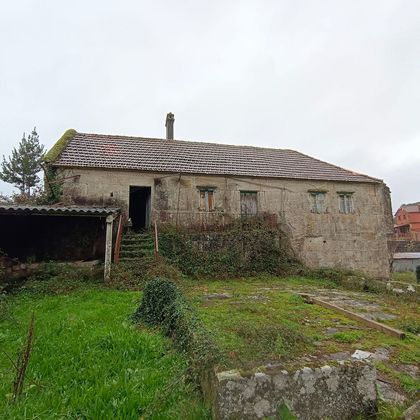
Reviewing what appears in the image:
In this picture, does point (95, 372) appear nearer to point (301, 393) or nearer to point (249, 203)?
point (301, 393)

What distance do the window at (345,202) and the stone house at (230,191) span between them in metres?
0.06

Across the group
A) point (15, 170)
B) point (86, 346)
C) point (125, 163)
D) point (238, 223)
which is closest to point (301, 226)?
point (238, 223)

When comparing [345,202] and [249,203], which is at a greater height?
[345,202]

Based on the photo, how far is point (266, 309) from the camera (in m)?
6.61

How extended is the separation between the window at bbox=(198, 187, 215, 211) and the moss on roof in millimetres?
6921

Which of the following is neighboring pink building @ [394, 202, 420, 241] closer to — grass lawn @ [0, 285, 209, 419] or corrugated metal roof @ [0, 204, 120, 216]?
corrugated metal roof @ [0, 204, 120, 216]

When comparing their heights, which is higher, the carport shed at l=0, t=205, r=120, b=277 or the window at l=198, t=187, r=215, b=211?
the window at l=198, t=187, r=215, b=211

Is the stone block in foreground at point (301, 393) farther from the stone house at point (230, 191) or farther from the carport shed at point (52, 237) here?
the stone house at point (230, 191)

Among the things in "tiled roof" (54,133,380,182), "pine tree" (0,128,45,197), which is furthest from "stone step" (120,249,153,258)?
"pine tree" (0,128,45,197)

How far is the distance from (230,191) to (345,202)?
6713mm

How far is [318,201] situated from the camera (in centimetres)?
1677

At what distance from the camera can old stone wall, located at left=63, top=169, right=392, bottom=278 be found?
562 inches

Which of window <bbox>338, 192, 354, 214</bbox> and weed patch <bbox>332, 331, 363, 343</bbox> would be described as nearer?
weed patch <bbox>332, 331, 363, 343</bbox>

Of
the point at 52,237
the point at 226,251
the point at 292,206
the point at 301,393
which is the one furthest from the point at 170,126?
the point at 301,393
